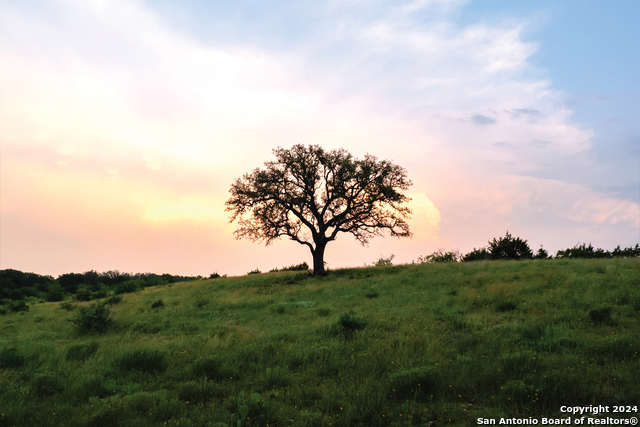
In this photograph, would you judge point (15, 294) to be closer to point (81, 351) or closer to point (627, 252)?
point (81, 351)

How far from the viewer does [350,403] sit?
709 centimetres

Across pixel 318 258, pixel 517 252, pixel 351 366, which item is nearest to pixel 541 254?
pixel 517 252

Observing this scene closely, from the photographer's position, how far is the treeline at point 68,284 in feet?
136

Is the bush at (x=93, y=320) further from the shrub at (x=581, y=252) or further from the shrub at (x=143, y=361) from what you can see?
the shrub at (x=581, y=252)

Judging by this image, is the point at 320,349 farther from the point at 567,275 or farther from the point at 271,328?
the point at 567,275

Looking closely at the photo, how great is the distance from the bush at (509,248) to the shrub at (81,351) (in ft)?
120

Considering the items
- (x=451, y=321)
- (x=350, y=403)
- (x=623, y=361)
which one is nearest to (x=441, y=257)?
(x=451, y=321)

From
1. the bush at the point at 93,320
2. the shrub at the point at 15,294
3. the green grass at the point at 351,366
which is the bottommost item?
the green grass at the point at 351,366

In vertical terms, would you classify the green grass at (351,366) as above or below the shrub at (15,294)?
below

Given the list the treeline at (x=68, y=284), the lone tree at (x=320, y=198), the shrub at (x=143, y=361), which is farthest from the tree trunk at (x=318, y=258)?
the shrub at (x=143, y=361)

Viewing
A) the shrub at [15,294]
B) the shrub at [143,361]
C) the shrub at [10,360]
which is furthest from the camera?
the shrub at [15,294]

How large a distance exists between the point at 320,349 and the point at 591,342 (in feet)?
22.9

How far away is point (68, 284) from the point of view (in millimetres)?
59812

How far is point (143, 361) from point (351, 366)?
217 inches
